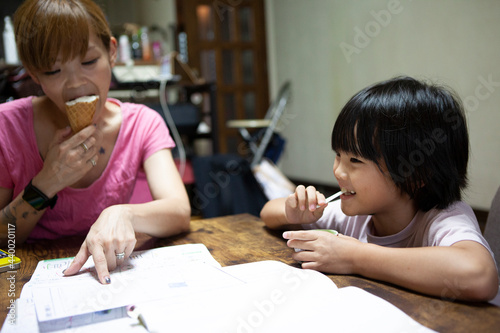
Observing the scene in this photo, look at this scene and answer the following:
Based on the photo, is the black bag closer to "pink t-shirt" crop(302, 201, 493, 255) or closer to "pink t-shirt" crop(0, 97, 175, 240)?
"pink t-shirt" crop(0, 97, 175, 240)

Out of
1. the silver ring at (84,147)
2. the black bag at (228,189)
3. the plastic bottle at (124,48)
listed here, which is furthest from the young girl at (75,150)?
the plastic bottle at (124,48)

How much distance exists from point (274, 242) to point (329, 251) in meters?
0.22

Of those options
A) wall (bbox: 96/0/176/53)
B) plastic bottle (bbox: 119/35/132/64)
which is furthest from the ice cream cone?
wall (bbox: 96/0/176/53)

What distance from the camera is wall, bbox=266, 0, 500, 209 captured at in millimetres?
2479

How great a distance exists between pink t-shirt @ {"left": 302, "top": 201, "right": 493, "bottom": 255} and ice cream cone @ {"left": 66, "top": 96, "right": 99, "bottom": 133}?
577 millimetres

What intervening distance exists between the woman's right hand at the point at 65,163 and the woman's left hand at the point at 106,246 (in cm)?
23

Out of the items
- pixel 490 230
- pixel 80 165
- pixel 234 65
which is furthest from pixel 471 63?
pixel 234 65

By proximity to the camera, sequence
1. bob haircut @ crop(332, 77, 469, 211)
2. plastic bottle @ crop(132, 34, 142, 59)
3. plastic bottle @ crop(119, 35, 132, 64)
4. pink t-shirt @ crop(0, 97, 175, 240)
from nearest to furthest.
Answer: bob haircut @ crop(332, 77, 469, 211) → pink t-shirt @ crop(0, 97, 175, 240) → plastic bottle @ crop(119, 35, 132, 64) → plastic bottle @ crop(132, 34, 142, 59)

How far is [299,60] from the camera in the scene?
14.7 ft

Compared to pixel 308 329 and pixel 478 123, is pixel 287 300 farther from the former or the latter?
pixel 478 123

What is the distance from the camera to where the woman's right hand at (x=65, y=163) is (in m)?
0.95

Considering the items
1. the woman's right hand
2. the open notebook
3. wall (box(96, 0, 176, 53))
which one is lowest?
the open notebook

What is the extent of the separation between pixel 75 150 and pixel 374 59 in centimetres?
289

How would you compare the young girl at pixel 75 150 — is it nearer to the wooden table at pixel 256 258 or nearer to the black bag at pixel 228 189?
the wooden table at pixel 256 258
